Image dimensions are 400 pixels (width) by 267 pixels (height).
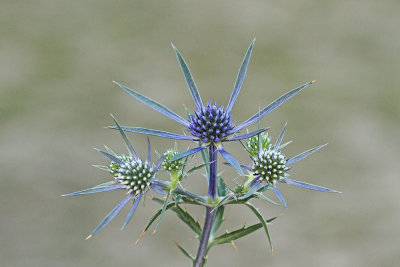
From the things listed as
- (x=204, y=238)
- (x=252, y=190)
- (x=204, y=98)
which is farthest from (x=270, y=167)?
(x=204, y=98)

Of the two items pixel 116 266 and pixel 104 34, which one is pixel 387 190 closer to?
pixel 116 266

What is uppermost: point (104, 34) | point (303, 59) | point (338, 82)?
point (104, 34)

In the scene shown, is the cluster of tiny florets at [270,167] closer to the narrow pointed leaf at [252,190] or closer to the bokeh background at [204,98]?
the narrow pointed leaf at [252,190]

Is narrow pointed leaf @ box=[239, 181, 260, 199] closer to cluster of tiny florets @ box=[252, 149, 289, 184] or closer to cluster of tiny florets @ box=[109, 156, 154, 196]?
cluster of tiny florets @ box=[252, 149, 289, 184]

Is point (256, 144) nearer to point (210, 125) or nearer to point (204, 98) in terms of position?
point (210, 125)

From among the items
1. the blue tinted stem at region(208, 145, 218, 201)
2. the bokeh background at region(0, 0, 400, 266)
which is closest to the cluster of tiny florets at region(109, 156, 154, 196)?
the blue tinted stem at region(208, 145, 218, 201)

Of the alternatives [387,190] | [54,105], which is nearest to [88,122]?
[54,105]

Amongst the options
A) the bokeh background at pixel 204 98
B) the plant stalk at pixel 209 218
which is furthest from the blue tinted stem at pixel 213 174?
the bokeh background at pixel 204 98

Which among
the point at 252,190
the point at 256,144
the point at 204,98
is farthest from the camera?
the point at 204,98
